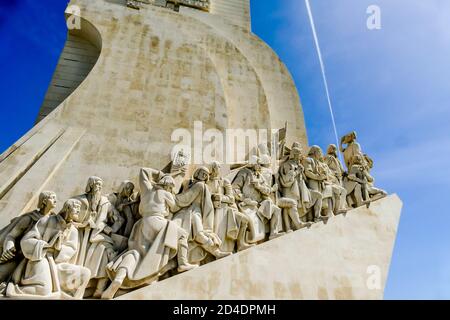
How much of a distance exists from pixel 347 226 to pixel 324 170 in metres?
1.11

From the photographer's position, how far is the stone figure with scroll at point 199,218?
5.09 m

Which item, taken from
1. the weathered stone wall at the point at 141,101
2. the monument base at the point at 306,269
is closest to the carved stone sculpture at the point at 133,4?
the weathered stone wall at the point at 141,101

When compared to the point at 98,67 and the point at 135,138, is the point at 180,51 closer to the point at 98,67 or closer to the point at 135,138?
the point at 98,67

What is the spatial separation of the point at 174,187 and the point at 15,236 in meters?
2.17

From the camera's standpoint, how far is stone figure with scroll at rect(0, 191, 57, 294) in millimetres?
4367

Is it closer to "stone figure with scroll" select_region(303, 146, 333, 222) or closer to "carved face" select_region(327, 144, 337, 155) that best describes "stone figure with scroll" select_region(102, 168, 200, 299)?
"stone figure with scroll" select_region(303, 146, 333, 222)

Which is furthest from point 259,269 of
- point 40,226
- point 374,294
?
point 40,226

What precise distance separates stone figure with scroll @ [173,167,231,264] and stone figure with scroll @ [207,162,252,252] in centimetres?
10

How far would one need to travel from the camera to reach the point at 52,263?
4348 millimetres

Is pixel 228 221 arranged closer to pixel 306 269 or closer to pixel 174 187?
pixel 174 187

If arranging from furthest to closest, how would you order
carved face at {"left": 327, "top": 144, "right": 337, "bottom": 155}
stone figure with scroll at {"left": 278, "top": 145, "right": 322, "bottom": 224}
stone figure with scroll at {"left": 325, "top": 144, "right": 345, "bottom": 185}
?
carved face at {"left": 327, "top": 144, "right": 337, "bottom": 155} < stone figure with scroll at {"left": 325, "top": 144, "right": 345, "bottom": 185} < stone figure with scroll at {"left": 278, "top": 145, "right": 322, "bottom": 224}

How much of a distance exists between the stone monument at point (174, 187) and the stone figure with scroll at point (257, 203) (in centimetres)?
2

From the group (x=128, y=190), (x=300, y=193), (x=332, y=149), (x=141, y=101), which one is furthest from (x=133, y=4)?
(x=300, y=193)

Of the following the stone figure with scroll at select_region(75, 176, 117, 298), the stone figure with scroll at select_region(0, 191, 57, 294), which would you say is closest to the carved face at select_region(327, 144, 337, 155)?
the stone figure with scroll at select_region(75, 176, 117, 298)
